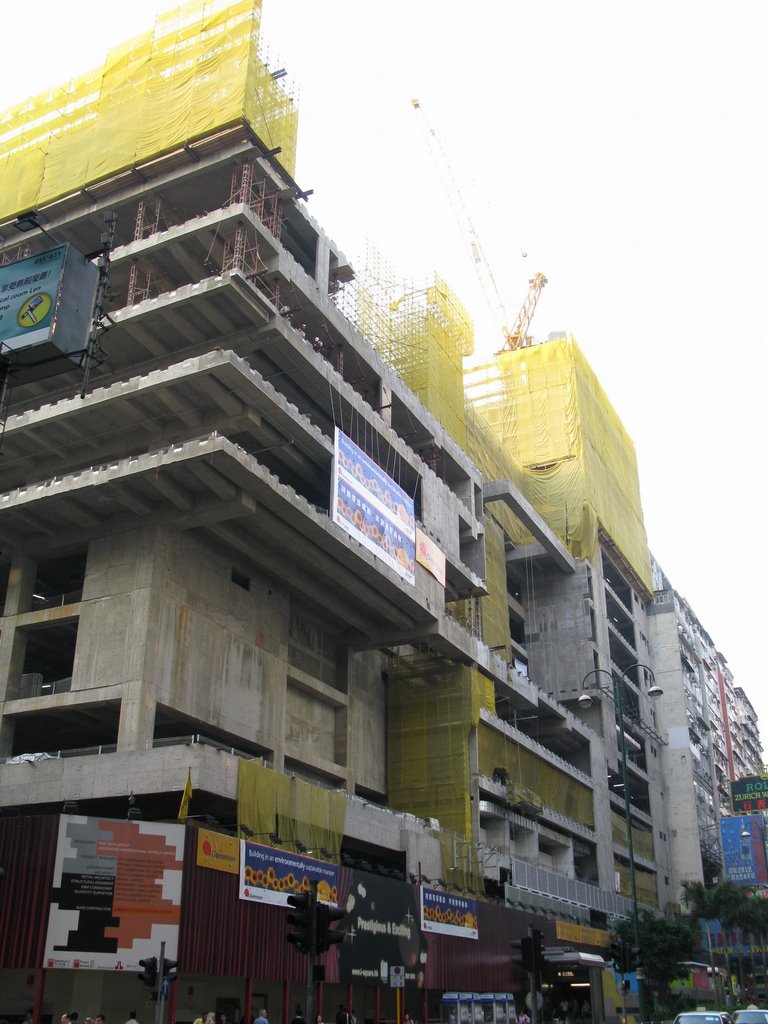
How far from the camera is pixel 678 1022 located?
25156mm

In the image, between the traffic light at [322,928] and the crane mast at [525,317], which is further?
the crane mast at [525,317]

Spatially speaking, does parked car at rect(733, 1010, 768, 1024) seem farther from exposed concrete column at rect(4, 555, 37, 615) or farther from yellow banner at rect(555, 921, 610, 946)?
exposed concrete column at rect(4, 555, 37, 615)

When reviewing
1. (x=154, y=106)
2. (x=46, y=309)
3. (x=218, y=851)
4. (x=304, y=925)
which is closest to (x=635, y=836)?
(x=218, y=851)

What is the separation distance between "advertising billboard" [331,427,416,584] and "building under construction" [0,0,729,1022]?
176mm

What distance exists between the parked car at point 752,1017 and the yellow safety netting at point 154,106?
39998 mm

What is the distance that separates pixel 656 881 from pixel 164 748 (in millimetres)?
61435

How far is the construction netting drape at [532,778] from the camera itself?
54.4m

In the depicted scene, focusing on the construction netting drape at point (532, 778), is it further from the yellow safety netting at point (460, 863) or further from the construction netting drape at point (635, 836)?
the construction netting drape at point (635, 836)

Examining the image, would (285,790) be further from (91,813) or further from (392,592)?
(392,592)

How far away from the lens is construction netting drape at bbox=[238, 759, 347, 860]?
116 ft

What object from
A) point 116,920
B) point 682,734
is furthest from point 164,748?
point 682,734

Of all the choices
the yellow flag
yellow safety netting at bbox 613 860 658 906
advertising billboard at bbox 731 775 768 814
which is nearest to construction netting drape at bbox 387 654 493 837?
the yellow flag

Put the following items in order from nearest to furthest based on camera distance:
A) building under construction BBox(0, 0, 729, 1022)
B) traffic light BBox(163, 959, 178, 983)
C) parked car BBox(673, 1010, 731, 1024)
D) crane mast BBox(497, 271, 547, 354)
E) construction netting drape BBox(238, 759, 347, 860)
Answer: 1. traffic light BBox(163, 959, 178, 983)
2. parked car BBox(673, 1010, 731, 1024)
3. building under construction BBox(0, 0, 729, 1022)
4. construction netting drape BBox(238, 759, 347, 860)
5. crane mast BBox(497, 271, 547, 354)

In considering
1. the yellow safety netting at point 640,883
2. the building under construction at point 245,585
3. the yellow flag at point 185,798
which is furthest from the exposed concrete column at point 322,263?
the yellow safety netting at point 640,883
